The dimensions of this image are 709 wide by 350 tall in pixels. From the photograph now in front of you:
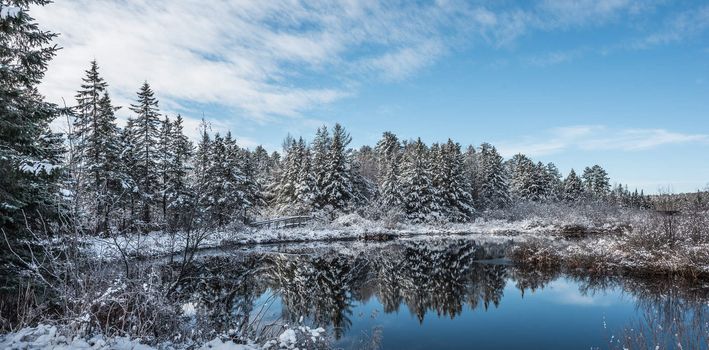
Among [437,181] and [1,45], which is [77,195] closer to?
[1,45]

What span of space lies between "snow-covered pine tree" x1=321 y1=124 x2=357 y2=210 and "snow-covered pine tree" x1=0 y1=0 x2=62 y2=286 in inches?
1324

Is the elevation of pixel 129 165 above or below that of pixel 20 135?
above

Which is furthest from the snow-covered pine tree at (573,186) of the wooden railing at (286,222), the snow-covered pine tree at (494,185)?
the wooden railing at (286,222)

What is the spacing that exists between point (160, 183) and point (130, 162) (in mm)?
3292

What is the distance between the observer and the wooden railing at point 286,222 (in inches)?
1478

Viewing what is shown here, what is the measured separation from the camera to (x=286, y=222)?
4094cm

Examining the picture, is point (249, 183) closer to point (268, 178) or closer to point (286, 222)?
point (286, 222)

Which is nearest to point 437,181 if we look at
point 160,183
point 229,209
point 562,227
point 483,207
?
point 483,207

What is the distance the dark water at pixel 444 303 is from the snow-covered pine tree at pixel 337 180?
2041 cm

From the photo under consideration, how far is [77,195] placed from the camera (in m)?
6.74

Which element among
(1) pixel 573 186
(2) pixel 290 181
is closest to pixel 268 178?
(2) pixel 290 181

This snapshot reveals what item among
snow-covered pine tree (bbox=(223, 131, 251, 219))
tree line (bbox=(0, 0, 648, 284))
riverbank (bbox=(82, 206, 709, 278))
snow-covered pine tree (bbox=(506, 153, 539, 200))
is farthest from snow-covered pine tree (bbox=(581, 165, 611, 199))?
snow-covered pine tree (bbox=(223, 131, 251, 219))

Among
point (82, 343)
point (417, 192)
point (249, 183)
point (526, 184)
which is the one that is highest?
point (526, 184)

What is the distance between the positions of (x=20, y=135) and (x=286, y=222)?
31.6 meters
